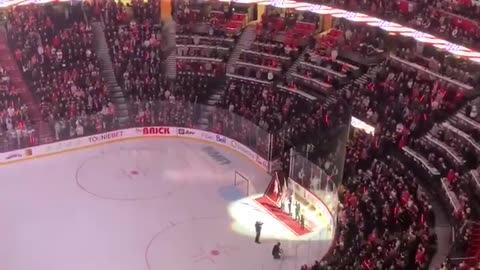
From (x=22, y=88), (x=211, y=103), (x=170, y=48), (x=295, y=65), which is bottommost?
(x=211, y=103)

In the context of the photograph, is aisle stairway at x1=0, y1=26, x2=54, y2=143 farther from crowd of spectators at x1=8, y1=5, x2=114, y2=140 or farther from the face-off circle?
the face-off circle

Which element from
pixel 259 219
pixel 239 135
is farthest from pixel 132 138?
pixel 259 219

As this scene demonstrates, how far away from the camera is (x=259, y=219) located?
869 inches

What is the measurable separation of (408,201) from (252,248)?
4.71 m

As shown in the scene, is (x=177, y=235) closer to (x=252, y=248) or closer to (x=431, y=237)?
(x=252, y=248)

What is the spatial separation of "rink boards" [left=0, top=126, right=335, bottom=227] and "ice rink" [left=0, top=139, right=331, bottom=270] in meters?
0.29

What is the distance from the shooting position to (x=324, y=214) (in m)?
21.4

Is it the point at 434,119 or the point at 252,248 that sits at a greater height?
the point at 434,119

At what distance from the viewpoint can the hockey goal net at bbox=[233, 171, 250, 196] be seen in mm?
24062

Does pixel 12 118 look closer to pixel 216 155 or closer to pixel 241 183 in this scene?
pixel 216 155

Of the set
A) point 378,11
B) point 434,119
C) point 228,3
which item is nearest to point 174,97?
point 228,3

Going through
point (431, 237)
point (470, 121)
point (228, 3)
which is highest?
point (228, 3)

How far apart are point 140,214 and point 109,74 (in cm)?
963

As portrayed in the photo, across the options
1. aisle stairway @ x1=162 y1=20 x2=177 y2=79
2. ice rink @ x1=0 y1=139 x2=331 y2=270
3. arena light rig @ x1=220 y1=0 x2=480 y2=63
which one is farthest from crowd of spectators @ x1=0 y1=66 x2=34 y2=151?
arena light rig @ x1=220 y1=0 x2=480 y2=63
